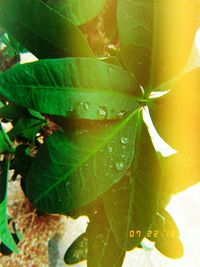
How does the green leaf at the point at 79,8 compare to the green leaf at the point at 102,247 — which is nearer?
the green leaf at the point at 79,8

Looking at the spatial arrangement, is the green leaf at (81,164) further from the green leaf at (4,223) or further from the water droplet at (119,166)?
the green leaf at (4,223)

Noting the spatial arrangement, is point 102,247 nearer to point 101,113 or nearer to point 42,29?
point 101,113

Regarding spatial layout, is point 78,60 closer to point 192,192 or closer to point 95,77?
point 95,77

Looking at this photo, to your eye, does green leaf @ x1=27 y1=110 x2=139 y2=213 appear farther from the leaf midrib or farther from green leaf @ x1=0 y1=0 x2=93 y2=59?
green leaf @ x1=0 y1=0 x2=93 y2=59

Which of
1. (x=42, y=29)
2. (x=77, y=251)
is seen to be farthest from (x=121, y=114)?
(x=77, y=251)

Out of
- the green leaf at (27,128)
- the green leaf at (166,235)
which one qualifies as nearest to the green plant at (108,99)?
the green leaf at (166,235)
